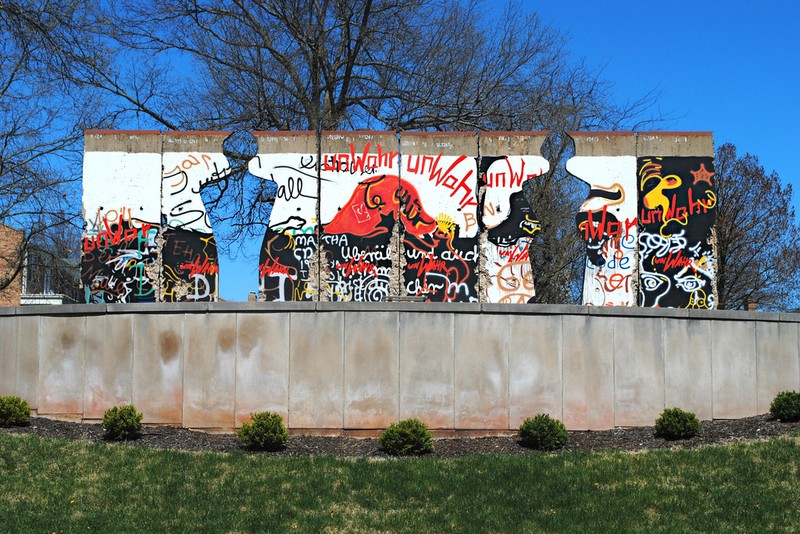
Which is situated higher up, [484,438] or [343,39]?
[343,39]

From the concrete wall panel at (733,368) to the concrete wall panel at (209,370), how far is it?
8767mm

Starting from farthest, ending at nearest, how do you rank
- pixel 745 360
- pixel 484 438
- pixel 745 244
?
1. pixel 745 244
2. pixel 745 360
3. pixel 484 438

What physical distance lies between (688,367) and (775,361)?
1.90 meters

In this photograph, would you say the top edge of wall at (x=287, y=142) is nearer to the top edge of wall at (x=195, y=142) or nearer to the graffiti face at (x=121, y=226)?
the top edge of wall at (x=195, y=142)

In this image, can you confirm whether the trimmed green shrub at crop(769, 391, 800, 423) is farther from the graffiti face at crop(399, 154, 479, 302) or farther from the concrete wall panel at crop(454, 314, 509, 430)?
the graffiti face at crop(399, 154, 479, 302)

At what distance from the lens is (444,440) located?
1620 centimetres

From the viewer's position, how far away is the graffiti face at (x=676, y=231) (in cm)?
1836


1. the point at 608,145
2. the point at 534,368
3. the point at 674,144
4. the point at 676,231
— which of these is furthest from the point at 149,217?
the point at 674,144

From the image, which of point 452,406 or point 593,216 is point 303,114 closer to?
point 593,216

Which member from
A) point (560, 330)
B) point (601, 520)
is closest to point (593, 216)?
point (560, 330)

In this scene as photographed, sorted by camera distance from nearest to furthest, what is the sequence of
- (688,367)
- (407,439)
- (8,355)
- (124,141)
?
(407,439)
(688,367)
(8,355)
(124,141)

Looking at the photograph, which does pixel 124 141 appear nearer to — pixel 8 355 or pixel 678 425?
pixel 8 355

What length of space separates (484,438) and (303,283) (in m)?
4.70

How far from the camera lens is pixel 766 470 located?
13109 mm
